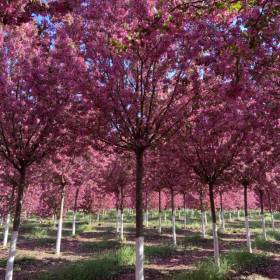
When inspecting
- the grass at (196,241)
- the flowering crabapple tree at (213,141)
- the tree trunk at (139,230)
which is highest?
the flowering crabapple tree at (213,141)

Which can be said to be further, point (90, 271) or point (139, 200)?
point (90, 271)

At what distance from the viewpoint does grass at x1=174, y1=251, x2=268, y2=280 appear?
8711mm

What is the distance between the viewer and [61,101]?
8.47 meters

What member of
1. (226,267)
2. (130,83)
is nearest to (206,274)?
(226,267)

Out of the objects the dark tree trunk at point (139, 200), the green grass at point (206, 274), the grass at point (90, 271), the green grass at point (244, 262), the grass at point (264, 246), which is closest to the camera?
the dark tree trunk at point (139, 200)

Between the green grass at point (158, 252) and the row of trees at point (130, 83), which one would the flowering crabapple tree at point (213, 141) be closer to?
the row of trees at point (130, 83)

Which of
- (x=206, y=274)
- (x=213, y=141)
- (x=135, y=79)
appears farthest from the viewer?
(x=213, y=141)

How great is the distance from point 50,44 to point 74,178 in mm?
9505

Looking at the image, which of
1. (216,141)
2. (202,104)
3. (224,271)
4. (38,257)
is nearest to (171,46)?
(202,104)

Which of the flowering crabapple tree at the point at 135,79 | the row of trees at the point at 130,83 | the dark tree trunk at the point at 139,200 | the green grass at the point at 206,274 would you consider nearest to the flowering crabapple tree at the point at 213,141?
the row of trees at the point at 130,83

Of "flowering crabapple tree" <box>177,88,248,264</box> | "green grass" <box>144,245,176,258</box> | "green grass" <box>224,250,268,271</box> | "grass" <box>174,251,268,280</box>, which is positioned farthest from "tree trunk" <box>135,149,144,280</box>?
"green grass" <box>144,245,176,258</box>

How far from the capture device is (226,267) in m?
9.92

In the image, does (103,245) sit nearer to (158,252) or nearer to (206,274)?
(158,252)

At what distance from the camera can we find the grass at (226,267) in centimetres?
871
